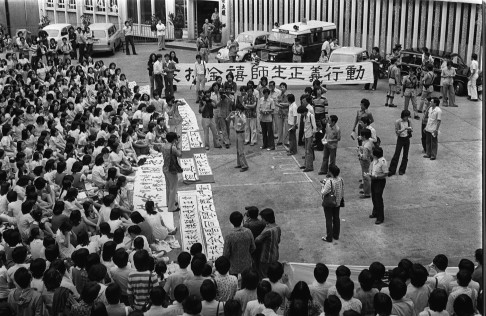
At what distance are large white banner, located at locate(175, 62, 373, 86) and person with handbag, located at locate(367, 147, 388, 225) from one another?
10.2m

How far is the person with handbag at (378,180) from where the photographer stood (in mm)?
12375

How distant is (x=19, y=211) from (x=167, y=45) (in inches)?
863

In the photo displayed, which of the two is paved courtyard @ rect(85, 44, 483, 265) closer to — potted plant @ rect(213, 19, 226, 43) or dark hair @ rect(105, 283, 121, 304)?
dark hair @ rect(105, 283, 121, 304)

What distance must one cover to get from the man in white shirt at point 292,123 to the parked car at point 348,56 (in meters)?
8.15

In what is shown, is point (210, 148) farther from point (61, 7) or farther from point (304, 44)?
point (61, 7)

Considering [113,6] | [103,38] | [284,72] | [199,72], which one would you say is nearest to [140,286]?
[199,72]

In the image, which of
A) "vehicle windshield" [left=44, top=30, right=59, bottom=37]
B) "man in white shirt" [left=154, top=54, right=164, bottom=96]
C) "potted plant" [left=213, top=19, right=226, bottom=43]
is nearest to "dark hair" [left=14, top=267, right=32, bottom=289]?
"man in white shirt" [left=154, top=54, right=164, bottom=96]

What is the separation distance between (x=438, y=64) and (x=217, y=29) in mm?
12307

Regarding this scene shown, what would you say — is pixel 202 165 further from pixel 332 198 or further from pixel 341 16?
pixel 341 16

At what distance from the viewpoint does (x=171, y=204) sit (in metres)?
13.7

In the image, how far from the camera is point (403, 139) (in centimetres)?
1504

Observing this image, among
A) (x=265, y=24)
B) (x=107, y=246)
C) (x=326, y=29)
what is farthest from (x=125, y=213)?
(x=265, y=24)

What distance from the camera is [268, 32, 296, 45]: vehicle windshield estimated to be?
26219 mm

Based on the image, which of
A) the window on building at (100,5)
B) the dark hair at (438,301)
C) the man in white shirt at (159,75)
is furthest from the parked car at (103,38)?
the dark hair at (438,301)
